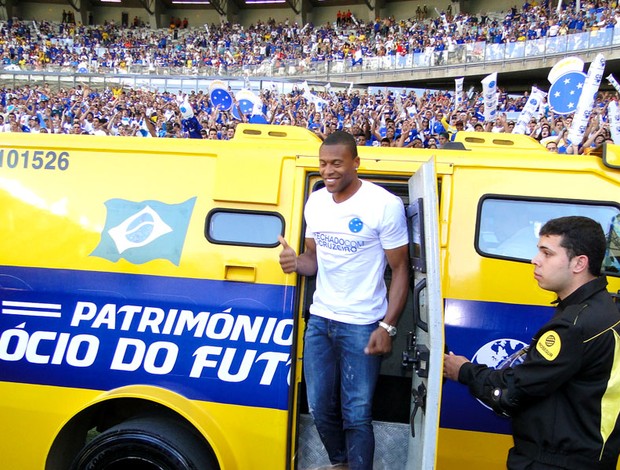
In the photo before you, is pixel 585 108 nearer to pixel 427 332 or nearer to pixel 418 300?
pixel 418 300

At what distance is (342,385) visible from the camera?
2895 mm

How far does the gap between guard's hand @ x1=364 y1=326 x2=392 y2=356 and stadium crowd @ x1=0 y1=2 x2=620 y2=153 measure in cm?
436

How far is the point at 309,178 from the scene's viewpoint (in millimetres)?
3148

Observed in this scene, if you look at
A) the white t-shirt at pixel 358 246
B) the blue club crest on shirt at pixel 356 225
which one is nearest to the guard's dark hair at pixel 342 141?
the white t-shirt at pixel 358 246

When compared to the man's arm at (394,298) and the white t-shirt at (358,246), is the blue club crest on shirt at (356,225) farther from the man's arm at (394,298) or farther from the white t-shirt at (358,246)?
the man's arm at (394,298)

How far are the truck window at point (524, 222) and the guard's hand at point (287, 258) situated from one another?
0.96 m

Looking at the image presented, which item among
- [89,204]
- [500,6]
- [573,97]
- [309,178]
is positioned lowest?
[89,204]

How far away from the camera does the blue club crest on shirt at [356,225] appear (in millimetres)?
2824

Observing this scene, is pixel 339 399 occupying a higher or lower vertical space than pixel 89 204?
lower

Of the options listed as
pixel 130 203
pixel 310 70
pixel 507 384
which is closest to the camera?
pixel 507 384

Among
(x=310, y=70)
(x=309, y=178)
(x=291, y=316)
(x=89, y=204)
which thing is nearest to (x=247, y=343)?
(x=291, y=316)

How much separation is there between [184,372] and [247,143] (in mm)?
1319

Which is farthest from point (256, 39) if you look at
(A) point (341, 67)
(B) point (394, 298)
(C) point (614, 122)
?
(B) point (394, 298)

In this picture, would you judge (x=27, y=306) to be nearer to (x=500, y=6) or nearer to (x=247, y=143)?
(x=247, y=143)
